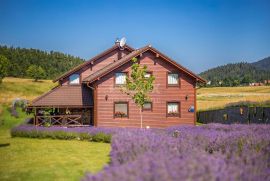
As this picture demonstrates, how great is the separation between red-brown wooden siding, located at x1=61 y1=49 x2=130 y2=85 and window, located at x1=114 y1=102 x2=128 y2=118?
6645 millimetres

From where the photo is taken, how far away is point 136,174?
465 centimetres

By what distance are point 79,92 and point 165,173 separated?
28.3 m

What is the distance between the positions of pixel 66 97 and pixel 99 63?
18.4 feet

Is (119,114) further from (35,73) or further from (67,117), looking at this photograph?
(35,73)

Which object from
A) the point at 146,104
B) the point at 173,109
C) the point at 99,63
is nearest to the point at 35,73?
the point at 99,63

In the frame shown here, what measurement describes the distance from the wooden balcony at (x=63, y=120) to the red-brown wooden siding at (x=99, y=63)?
4517 mm

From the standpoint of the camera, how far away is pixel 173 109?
29.1 metres

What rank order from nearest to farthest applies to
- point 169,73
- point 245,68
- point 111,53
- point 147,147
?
point 147,147
point 169,73
point 111,53
point 245,68

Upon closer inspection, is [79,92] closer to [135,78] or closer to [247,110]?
[135,78]

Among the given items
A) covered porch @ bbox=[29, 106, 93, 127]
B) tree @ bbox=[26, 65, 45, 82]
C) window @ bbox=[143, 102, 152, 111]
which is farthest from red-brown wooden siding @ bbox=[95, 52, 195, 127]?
tree @ bbox=[26, 65, 45, 82]

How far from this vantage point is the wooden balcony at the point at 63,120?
28.6 m

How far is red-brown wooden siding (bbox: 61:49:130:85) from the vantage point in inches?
1330

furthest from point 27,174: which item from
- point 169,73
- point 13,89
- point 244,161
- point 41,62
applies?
point 41,62

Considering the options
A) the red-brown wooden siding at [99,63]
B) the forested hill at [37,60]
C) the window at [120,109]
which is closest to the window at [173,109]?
the window at [120,109]
